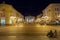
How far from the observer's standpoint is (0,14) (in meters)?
82.1

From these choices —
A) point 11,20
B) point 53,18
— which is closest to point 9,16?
point 11,20

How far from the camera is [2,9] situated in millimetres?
83438

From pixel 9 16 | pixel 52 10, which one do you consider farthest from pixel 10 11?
pixel 52 10

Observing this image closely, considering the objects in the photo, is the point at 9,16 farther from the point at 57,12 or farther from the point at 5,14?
the point at 57,12

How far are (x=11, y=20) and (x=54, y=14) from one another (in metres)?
17.6

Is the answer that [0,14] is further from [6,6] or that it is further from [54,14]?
[54,14]

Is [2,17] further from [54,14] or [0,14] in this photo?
[54,14]

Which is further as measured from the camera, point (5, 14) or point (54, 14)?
point (54, 14)

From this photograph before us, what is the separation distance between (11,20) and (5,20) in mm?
5715

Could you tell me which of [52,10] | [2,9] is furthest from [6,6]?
[52,10]

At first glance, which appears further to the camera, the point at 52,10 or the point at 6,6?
the point at 52,10

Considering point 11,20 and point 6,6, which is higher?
point 6,6

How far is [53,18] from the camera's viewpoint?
88.6m

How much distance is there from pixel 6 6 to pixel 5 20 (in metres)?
6.62
